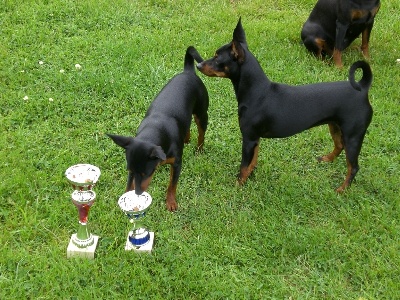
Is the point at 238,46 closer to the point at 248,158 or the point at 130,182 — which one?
the point at 248,158

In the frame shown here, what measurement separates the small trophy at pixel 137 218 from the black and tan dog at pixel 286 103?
1.10 meters

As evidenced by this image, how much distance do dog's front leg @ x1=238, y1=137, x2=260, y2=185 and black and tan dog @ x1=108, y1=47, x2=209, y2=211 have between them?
0.49 metres

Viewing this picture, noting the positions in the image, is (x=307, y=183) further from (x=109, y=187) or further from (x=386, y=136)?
(x=109, y=187)

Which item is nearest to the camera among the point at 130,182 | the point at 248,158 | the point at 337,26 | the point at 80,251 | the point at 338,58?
the point at 80,251

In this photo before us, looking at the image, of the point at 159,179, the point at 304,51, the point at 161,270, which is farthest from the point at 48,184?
the point at 304,51

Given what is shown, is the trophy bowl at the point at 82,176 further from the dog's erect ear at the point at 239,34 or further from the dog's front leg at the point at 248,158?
the dog's erect ear at the point at 239,34

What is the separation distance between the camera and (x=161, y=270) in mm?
3445

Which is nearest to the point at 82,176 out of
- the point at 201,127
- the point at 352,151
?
the point at 201,127

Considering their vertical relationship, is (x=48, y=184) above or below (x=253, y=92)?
below

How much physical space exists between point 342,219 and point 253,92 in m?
1.20

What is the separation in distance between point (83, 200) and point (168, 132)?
2.74 feet

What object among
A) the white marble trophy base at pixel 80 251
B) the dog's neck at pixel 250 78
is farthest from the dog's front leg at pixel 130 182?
the dog's neck at pixel 250 78

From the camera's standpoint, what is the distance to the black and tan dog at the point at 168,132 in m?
3.37

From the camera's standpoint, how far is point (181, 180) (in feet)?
14.1
